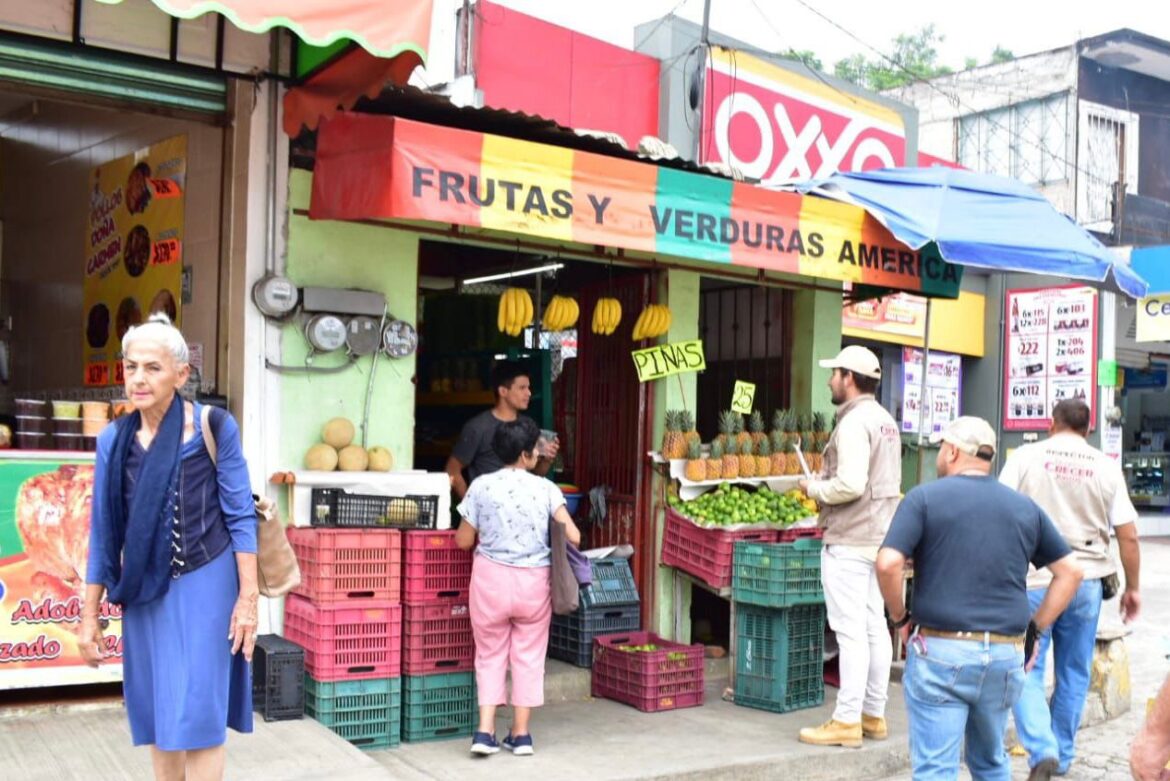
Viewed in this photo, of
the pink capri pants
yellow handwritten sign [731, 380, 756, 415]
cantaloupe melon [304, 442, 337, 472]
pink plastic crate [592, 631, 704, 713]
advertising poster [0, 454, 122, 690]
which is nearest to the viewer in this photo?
advertising poster [0, 454, 122, 690]

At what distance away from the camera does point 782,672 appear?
7.27 meters

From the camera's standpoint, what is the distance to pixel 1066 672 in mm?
6340

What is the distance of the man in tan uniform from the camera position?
6.42 metres

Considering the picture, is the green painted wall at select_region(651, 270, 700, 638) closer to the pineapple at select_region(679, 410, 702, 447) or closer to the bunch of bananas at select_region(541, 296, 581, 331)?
the pineapple at select_region(679, 410, 702, 447)

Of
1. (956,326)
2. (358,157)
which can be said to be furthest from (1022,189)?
(956,326)

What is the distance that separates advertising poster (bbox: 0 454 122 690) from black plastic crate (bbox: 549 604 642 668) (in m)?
2.90

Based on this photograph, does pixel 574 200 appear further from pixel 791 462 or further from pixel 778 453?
pixel 791 462

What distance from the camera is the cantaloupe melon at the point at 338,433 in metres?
6.66

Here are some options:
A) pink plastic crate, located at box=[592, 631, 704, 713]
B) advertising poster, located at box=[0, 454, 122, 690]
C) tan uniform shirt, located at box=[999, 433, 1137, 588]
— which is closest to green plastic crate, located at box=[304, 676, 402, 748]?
advertising poster, located at box=[0, 454, 122, 690]

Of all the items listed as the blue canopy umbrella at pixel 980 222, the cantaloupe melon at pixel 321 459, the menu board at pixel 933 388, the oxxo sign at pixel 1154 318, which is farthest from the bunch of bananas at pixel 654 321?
the menu board at pixel 933 388

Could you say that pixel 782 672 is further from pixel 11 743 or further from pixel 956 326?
pixel 956 326

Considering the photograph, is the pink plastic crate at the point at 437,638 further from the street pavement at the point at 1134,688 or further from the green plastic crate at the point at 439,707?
the street pavement at the point at 1134,688

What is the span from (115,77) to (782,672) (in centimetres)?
523

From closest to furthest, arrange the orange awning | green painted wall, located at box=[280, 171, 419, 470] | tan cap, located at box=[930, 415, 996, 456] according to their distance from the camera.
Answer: tan cap, located at box=[930, 415, 996, 456]
the orange awning
green painted wall, located at box=[280, 171, 419, 470]
